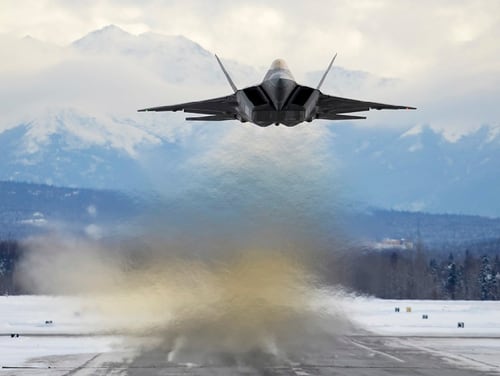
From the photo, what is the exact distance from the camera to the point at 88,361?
3641cm

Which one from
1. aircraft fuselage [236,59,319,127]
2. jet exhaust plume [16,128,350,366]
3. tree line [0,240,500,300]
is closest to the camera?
aircraft fuselage [236,59,319,127]

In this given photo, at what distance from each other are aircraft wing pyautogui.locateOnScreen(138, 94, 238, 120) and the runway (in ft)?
30.7

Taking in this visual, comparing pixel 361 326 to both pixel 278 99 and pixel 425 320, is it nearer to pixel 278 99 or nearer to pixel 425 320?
pixel 425 320

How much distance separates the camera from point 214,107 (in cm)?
2717

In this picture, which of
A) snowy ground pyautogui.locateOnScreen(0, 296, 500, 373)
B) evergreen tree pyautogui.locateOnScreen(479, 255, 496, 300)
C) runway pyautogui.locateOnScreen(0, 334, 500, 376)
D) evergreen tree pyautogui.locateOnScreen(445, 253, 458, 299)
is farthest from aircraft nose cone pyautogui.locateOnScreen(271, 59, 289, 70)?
evergreen tree pyautogui.locateOnScreen(479, 255, 496, 300)

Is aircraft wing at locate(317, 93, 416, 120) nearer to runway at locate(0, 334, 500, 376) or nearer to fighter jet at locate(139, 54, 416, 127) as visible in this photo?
fighter jet at locate(139, 54, 416, 127)

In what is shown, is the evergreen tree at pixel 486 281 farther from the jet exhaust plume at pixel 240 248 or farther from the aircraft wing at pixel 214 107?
the aircraft wing at pixel 214 107

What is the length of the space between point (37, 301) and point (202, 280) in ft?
110

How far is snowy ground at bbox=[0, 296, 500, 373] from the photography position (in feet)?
133

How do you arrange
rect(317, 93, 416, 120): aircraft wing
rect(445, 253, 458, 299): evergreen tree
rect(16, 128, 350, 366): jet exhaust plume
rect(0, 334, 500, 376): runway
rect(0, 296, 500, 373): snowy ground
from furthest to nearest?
rect(445, 253, 458, 299): evergreen tree
rect(0, 296, 500, 373): snowy ground
rect(16, 128, 350, 366): jet exhaust plume
rect(0, 334, 500, 376): runway
rect(317, 93, 416, 120): aircraft wing

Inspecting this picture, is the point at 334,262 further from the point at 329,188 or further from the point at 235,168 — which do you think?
the point at 235,168

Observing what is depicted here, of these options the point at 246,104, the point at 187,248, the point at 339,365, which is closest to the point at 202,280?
the point at 187,248

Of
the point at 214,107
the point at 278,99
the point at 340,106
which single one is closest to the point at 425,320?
the point at 340,106

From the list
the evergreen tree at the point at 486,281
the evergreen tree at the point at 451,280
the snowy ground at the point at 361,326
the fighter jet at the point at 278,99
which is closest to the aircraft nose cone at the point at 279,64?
the fighter jet at the point at 278,99
